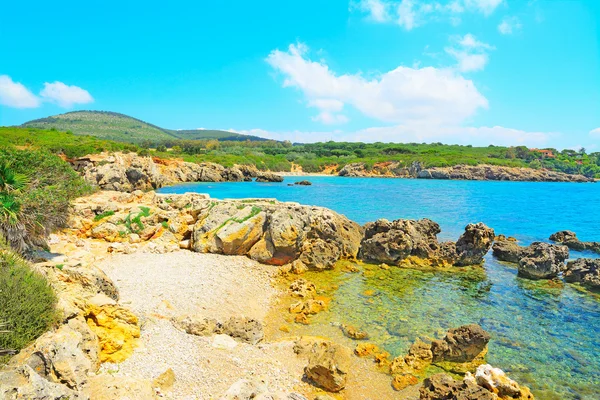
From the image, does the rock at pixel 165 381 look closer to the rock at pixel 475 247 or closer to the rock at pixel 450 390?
the rock at pixel 450 390

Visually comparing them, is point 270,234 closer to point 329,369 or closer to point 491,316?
point 329,369

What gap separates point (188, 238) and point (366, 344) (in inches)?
531

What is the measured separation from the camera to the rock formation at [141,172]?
5103cm

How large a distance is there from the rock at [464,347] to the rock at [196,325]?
7.17m

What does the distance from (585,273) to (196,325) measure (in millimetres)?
20466

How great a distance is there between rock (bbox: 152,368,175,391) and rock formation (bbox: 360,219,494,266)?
49.8 feet

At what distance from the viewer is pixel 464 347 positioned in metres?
10.8

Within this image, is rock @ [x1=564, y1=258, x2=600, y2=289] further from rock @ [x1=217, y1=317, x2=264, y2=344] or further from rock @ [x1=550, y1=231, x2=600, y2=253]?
rock @ [x1=217, y1=317, x2=264, y2=344]

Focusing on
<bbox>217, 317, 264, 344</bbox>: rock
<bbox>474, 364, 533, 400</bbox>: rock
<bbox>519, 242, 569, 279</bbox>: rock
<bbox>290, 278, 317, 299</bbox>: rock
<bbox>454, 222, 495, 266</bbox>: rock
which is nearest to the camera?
<bbox>474, 364, 533, 400</bbox>: rock

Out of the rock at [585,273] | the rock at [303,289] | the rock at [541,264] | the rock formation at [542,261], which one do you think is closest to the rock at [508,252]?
the rock formation at [542,261]

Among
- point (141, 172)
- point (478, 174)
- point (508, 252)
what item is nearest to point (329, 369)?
point (508, 252)

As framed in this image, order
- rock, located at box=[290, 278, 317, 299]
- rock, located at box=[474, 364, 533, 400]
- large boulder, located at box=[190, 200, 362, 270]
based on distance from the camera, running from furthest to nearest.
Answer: large boulder, located at box=[190, 200, 362, 270] → rock, located at box=[290, 278, 317, 299] → rock, located at box=[474, 364, 533, 400]

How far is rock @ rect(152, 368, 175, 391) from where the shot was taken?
7.42 meters

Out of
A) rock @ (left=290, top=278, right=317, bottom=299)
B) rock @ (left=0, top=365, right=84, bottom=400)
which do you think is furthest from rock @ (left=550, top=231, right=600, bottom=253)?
rock @ (left=0, top=365, right=84, bottom=400)
